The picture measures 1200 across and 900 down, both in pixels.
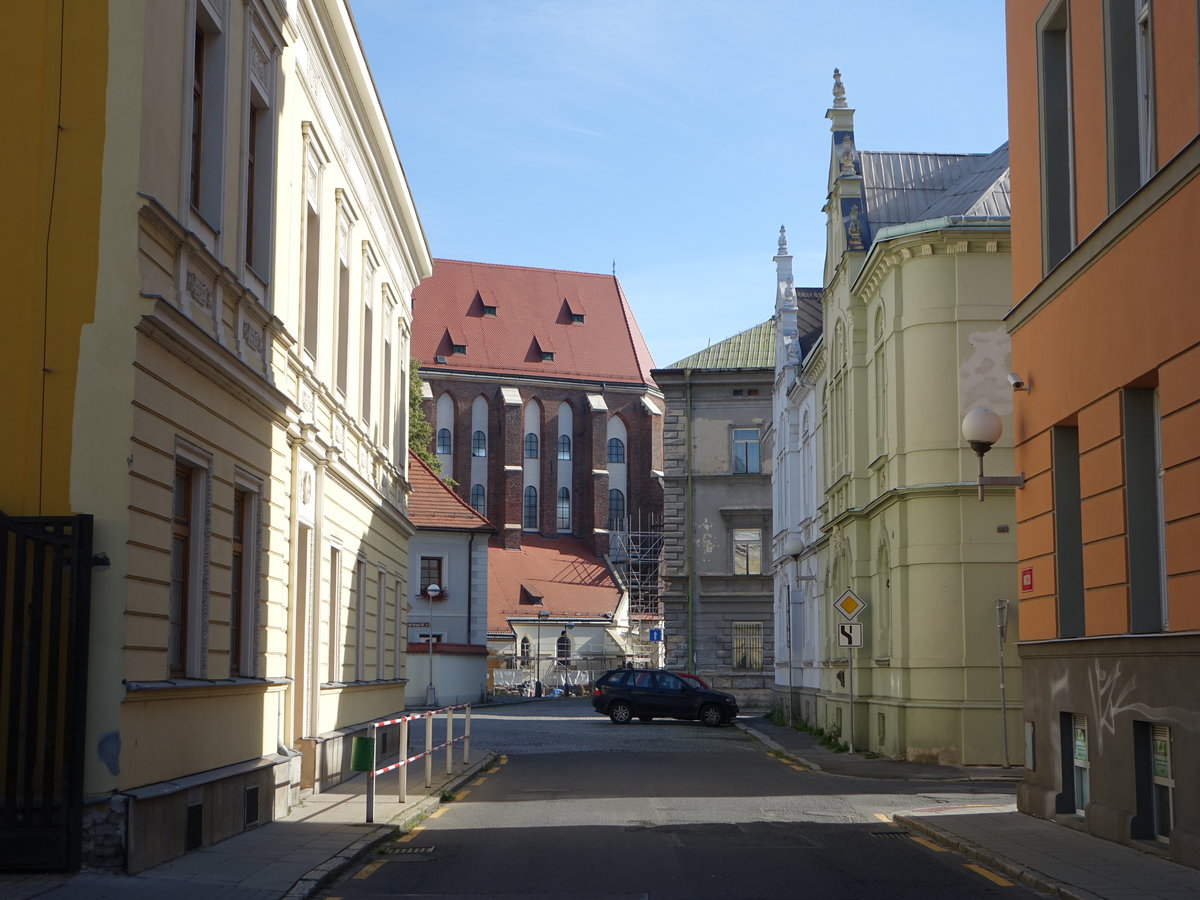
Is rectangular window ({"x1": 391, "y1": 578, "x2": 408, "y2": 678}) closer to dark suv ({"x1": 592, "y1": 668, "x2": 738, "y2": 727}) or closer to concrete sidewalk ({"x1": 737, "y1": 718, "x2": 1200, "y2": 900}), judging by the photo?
concrete sidewalk ({"x1": 737, "y1": 718, "x2": 1200, "y2": 900})

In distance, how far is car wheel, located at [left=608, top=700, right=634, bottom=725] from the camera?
43.2 m

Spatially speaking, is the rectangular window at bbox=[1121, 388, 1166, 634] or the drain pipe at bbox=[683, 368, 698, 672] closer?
the rectangular window at bbox=[1121, 388, 1166, 634]

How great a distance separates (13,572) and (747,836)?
23.7 feet

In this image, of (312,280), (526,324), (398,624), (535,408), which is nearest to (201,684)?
(312,280)

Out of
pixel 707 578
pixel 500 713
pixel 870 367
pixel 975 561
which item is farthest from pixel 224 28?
pixel 707 578

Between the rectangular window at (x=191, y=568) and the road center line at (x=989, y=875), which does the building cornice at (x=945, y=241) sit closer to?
the road center line at (x=989, y=875)

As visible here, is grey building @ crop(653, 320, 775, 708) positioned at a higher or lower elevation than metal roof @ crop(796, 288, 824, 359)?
lower

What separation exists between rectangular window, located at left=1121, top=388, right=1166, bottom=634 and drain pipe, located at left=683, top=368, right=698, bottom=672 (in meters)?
44.3

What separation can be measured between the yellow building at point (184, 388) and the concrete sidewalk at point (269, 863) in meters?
0.25

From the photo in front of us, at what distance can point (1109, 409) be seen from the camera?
13766mm

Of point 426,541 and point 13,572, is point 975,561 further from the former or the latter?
point 426,541

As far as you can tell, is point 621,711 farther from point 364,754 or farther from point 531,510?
point 531,510

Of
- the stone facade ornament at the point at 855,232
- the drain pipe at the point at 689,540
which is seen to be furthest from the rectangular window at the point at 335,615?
the drain pipe at the point at 689,540

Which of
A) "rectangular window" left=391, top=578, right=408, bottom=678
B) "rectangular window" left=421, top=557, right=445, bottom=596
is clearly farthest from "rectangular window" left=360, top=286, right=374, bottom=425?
"rectangular window" left=421, top=557, right=445, bottom=596
